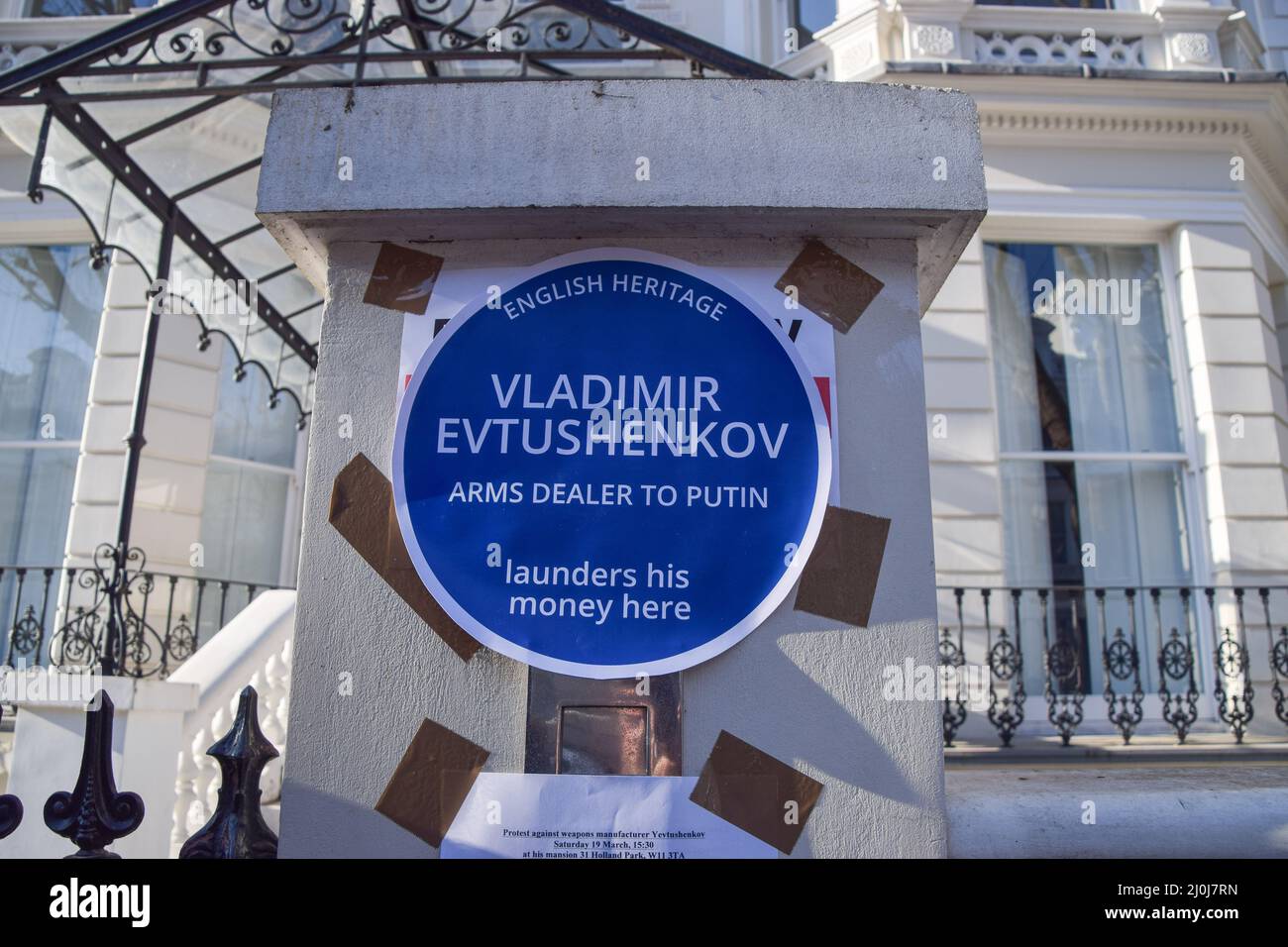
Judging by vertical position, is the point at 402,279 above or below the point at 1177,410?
below

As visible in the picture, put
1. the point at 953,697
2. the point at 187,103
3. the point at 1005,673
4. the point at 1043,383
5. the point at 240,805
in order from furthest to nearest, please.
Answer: the point at 1043,383 → the point at 1005,673 → the point at 953,697 → the point at 187,103 → the point at 240,805

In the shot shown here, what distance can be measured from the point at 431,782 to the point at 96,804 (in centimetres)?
74

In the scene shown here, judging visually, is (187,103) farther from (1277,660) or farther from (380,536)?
(1277,660)

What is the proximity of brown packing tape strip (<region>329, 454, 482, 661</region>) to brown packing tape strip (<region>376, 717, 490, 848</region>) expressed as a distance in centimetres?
15

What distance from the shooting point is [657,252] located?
1.96 metres

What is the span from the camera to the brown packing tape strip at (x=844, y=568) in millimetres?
1801

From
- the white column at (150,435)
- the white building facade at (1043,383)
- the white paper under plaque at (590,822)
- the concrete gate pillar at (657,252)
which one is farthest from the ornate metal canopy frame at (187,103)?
the white paper under plaque at (590,822)

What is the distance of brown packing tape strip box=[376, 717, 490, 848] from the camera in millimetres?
1740

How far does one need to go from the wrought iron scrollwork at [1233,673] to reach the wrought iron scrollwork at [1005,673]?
1.42 metres

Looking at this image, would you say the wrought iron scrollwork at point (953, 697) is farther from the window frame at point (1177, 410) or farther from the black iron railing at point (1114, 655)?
the window frame at point (1177, 410)

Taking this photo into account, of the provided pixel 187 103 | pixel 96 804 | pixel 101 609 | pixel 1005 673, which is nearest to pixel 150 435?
pixel 101 609

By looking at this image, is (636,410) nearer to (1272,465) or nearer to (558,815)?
(558,815)

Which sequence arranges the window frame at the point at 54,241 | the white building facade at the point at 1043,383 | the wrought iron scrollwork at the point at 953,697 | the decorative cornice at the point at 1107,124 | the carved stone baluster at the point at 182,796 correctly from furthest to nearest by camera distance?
the window frame at the point at 54,241 < the decorative cornice at the point at 1107,124 < the white building facade at the point at 1043,383 < the wrought iron scrollwork at the point at 953,697 < the carved stone baluster at the point at 182,796
